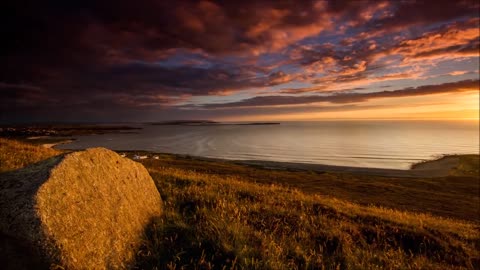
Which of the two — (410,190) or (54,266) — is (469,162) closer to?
(410,190)

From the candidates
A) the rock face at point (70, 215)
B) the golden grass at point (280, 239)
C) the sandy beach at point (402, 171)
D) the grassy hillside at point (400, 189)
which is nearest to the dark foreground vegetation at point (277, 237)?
the golden grass at point (280, 239)

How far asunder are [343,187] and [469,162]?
193 feet

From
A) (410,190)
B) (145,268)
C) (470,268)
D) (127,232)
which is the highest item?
(127,232)

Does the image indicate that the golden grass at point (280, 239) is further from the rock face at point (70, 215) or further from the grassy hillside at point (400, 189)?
the grassy hillside at point (400, 189)

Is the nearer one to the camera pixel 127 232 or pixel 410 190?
pixel 127 232

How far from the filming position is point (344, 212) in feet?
31.6

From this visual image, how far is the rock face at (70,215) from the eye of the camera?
3.48 metres

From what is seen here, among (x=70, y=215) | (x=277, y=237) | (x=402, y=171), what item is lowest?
(x=402, y=171)

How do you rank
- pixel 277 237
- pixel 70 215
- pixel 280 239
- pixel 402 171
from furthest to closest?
pixel 402 171 < pixel 277 237 < pixel 280 239 < pixel 70 215

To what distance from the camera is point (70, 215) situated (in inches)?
157

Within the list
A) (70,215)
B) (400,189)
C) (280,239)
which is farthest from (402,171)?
(70,215)

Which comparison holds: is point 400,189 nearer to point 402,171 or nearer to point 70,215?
point 402,171

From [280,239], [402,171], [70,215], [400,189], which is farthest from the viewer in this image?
[402,171]

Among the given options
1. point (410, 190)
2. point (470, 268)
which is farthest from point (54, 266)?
point (410, 190)
